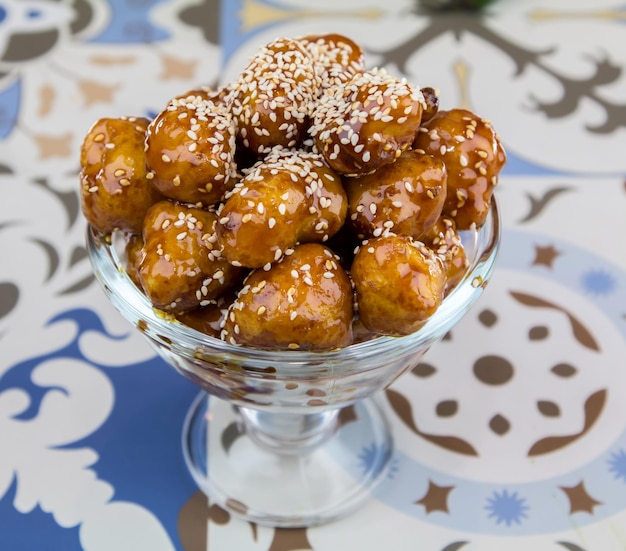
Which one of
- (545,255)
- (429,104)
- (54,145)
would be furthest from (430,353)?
(54,145)

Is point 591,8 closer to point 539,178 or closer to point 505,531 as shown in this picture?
point 539,178

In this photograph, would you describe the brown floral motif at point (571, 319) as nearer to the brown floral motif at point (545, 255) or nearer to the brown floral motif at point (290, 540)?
the brown floral motif at point (545, 255)

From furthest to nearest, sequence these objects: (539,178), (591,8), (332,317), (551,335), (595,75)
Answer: (591,8)
(595,75)
(539,178)
(551,335)
(332,317)

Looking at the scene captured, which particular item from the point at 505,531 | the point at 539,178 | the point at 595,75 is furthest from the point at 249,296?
the point at 595,75

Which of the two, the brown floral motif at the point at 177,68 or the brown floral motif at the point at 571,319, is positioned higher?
the brown floral motif at the point at 177,68

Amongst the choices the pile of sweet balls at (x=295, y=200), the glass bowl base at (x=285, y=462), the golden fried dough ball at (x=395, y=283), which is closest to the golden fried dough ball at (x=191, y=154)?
the pile of sweet balls at (x=295, y=200)

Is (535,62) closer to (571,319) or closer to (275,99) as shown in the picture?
(571,319)

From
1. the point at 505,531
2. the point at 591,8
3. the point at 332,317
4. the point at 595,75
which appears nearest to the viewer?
the point at 332,317
